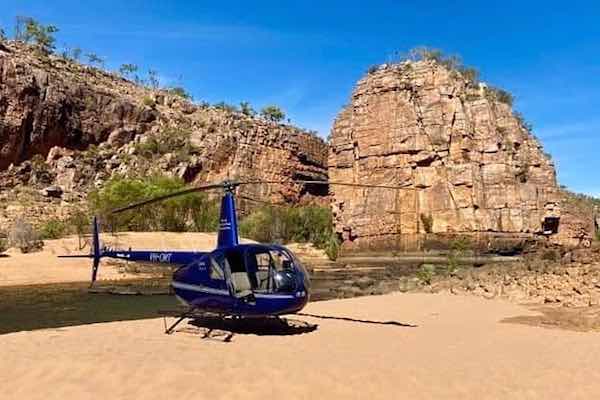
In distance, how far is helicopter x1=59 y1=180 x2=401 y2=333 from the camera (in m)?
11.6

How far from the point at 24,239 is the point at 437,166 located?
49.7m

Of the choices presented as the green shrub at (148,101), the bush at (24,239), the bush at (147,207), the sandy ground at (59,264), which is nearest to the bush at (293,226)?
the bush at (147,207)

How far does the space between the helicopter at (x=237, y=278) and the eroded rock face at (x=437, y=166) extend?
59.6 metres

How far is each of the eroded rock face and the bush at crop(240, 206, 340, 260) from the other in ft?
16.7

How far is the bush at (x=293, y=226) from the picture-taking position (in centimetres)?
7250

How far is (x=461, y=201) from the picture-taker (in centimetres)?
7050

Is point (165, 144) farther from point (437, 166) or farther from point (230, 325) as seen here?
point (230, 325)

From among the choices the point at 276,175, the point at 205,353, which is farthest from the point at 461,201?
the point at 205,353

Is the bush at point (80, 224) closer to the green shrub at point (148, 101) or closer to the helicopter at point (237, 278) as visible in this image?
the green shrub at point (148, 101)

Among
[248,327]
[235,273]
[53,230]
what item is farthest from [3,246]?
[235,273]

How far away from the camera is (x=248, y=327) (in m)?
13.5

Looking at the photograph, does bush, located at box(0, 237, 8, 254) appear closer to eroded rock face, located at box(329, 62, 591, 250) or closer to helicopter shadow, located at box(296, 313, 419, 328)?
helicopter shadow, located at box(296, 313, 419, 328)

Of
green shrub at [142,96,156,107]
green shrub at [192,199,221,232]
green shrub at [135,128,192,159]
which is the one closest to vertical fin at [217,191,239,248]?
green shrub at [192,199,221,232]

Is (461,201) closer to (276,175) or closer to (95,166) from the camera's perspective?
(276,175)
